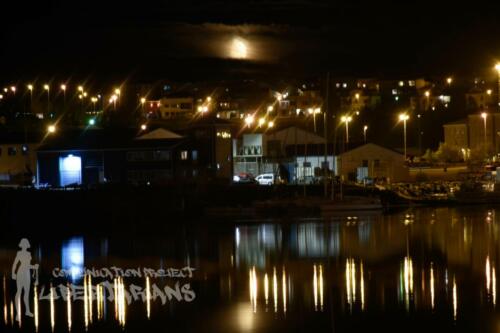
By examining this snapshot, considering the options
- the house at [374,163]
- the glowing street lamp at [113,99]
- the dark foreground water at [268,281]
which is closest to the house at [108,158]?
the house at [374,163]

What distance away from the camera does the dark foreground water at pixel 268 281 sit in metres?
9.70

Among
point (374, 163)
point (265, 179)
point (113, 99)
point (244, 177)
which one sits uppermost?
point (113, 99)

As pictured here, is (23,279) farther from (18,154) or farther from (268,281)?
(18,154)

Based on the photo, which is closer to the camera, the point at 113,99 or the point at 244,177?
the point at 244,177

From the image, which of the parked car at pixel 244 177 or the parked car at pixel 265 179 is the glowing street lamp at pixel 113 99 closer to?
the parked car at pixel 244 177

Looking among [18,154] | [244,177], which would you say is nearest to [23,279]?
[244,177]

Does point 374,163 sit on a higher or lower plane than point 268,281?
higher

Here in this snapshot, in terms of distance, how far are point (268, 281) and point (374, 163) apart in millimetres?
21336

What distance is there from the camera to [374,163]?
109ft

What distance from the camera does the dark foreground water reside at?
970 centimetres

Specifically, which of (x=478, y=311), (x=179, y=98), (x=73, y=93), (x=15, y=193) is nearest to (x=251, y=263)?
(x=478, y=311)

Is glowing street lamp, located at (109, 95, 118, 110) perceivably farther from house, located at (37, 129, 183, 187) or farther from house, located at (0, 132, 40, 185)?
house, located at (37, 129, 183, 187)

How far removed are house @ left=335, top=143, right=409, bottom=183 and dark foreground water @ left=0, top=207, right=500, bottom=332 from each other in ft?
42.1

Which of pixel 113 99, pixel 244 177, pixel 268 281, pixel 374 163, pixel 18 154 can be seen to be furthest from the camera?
pixel 113 99
